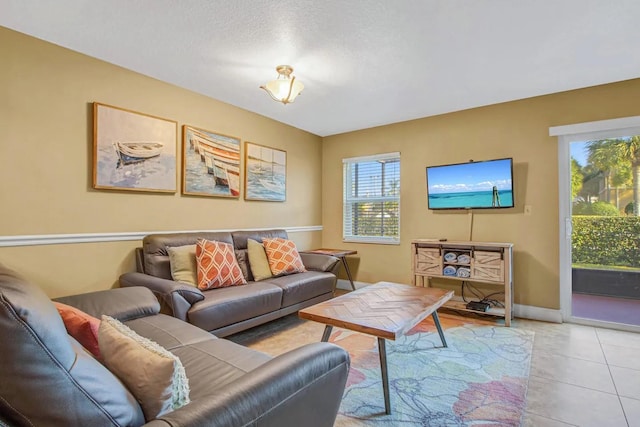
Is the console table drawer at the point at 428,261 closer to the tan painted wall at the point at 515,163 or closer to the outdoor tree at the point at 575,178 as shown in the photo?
the tan painted wall at the point at 515,163

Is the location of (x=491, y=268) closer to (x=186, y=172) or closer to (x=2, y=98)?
(x=186, y=172)

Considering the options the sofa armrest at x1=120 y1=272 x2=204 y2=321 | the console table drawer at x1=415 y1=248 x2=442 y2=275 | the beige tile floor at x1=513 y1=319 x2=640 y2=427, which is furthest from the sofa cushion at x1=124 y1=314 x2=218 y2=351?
the console table drawer at x1=415 y1=248 x2=442 y2=275

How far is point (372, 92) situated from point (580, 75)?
6.18 feet

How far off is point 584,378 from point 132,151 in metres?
3.92

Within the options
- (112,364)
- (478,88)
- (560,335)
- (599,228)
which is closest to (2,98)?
(112,364)

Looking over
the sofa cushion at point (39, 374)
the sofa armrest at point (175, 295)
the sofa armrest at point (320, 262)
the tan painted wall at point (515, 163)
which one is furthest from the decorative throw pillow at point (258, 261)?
the sofa cushion at point (39, 374)

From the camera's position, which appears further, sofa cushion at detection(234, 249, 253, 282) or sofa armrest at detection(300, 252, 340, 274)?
sofa armrest at detection(300, 252, 340, 274)

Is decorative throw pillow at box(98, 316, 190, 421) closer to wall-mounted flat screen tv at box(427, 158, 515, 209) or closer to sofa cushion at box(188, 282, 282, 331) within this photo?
sofa cushion at box(188, 282, 282, 331)

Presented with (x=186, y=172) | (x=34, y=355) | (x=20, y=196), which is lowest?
(x=34, y=355)

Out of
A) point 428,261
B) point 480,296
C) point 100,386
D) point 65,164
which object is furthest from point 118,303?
point 480,296

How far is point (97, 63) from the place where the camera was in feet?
8.63

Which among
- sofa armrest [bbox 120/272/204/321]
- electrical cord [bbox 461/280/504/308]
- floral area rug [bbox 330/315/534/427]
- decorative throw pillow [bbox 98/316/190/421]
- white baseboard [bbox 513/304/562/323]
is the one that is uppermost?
decorative throw pillow [bbox 98/316/190/421]

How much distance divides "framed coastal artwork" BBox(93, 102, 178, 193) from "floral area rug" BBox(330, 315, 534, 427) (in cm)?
224

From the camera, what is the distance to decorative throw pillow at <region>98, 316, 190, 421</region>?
87 centimetres
